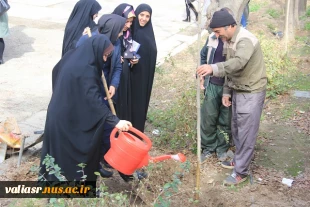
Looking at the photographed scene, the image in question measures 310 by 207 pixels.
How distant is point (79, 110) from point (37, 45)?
6081 mm

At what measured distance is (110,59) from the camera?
463cm

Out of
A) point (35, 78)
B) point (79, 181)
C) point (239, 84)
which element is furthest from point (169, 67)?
point (79, 181)

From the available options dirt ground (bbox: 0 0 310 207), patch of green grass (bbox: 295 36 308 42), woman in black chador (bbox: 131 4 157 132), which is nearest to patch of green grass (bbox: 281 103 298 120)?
dirt ground (bbox: 0 0 310 207)

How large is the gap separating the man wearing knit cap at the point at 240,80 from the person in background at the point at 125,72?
114 cm

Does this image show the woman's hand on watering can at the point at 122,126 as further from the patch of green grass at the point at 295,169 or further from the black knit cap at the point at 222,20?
the patch of green grass at the point at 295,169

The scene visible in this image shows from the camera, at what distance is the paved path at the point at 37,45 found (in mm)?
6441

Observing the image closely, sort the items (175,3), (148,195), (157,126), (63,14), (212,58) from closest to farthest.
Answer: (148,195)
(212,58)
(157,126)
(63,14)
(175,3)

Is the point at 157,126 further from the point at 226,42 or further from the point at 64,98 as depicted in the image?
the point at 64,98

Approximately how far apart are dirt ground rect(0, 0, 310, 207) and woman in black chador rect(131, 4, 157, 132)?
43cm

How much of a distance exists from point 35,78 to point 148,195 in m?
4.00

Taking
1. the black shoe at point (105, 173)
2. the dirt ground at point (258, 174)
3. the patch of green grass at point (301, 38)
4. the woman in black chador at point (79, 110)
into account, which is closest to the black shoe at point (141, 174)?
the dirt ground at point (258, 174)

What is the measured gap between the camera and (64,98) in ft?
12.3

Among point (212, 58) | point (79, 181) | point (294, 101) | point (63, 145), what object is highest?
point (212, 58)

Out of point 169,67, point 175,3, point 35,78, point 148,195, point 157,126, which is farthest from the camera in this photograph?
point 175,3
